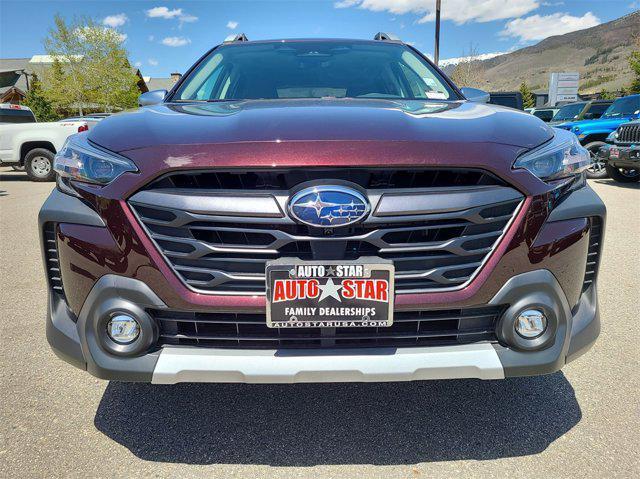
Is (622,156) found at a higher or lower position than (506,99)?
lower

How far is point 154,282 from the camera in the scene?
67.9 inches

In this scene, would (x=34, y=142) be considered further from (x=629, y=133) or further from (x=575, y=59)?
(x=575, y=59)

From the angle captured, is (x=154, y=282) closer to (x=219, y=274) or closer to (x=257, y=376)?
(x=219, y=274)

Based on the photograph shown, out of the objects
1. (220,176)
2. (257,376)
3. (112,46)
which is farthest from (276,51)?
(112,46)

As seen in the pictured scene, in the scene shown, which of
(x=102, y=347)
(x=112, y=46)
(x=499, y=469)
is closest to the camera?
(x=102, y=347)

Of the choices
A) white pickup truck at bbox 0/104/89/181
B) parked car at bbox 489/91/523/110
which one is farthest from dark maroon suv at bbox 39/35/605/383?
white pickup truck at bbox 0/104/89/181

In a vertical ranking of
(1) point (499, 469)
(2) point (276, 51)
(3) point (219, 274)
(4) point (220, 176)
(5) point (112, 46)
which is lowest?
(1) point (499, 469)

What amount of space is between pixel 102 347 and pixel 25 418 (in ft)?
2.59

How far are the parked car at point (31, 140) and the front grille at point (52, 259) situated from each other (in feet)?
34.6

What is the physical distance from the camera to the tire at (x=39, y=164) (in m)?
11.7

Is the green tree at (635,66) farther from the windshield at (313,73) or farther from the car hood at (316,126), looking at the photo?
the car hood at (316,126)

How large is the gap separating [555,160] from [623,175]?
10184 millimetres

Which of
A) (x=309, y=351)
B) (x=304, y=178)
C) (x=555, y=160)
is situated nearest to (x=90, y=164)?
(x=304, y=178)

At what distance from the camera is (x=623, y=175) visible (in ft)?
34.3
